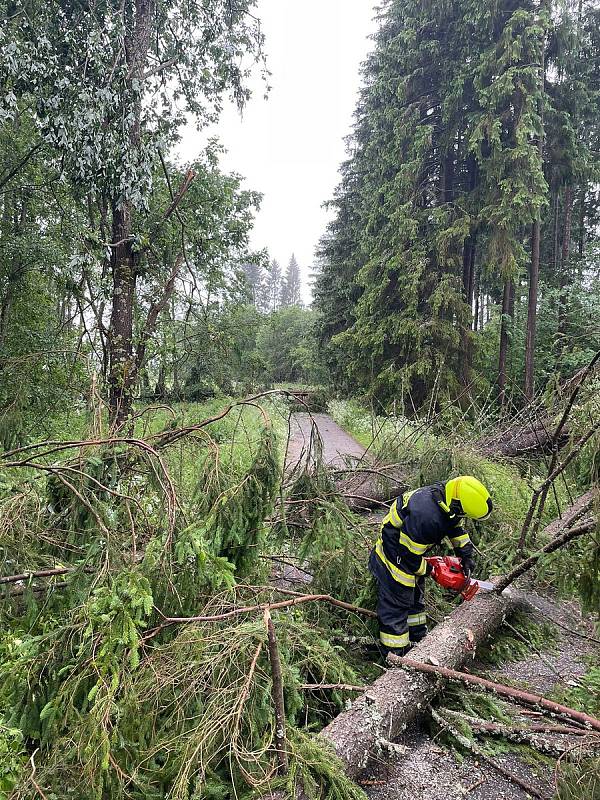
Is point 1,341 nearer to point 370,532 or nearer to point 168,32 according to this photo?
point 168,32

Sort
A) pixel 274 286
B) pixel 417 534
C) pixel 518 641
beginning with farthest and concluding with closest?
pixel 274 286
pixel 518 641
pixel 417 534

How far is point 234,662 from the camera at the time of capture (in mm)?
1999

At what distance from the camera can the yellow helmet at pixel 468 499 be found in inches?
Answer: 119

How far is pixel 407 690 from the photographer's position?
257 centimetres

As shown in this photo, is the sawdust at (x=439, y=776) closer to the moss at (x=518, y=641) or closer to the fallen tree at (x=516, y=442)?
the moss at (x=518, y=641)

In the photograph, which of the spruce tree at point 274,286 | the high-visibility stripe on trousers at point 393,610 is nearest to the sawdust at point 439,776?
the high-visibility stripe on trousers at point 393,610

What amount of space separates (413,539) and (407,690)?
0.91m

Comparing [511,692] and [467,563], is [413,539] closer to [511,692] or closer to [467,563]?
[467,563]

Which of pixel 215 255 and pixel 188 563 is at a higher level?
A: pixel 215 255

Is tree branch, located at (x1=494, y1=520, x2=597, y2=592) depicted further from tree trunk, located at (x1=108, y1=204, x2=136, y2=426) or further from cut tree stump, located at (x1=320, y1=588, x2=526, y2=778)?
tree trunk, located at (x1=108, y1=204, x2=136, y2=426)

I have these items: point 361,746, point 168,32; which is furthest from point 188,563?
point 168,32

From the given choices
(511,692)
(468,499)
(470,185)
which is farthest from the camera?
(470,185)

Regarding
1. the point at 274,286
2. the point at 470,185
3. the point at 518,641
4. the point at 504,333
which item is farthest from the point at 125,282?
the point at 274,286

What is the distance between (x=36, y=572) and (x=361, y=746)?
185 cm
